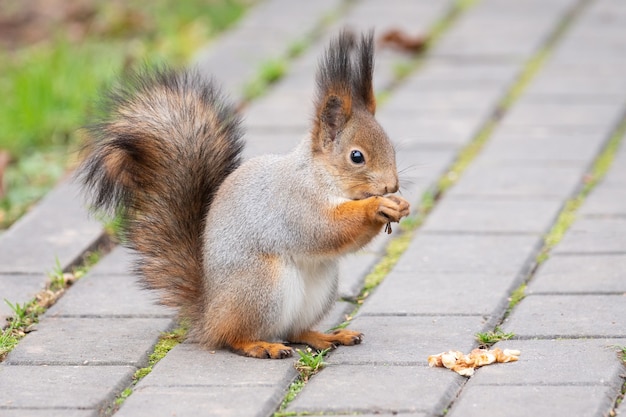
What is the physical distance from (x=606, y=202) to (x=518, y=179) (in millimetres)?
421

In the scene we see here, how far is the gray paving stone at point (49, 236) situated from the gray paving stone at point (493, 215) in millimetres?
1213

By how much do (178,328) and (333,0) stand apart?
4416 millimetres

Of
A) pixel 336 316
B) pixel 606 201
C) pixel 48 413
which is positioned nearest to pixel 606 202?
pixel 606 201

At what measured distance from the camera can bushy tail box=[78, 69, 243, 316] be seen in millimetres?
3432

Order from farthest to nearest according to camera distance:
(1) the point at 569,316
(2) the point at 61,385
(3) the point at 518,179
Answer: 1. (3) the point at 518,179
2. (1) the point at 569,316
3. (2) the point at 61,385

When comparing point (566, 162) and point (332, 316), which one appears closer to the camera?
point (332, 316)

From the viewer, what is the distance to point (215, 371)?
10.3 ft

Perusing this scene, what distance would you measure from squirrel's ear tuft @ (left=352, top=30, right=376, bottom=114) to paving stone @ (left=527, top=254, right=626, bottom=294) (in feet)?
2.73

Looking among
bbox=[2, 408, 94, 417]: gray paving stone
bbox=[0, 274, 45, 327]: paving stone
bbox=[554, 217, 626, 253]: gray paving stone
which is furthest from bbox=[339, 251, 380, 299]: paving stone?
bbox=[2, 408, 94, 417]: gray paving stone

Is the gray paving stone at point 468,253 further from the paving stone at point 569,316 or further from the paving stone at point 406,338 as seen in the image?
the paving stone at point 406,338

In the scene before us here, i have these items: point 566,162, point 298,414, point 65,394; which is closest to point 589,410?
point 298,414

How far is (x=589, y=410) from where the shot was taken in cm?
276

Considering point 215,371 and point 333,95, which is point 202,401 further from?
point 333,95

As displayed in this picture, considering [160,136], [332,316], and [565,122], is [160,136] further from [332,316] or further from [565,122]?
[565,122]
